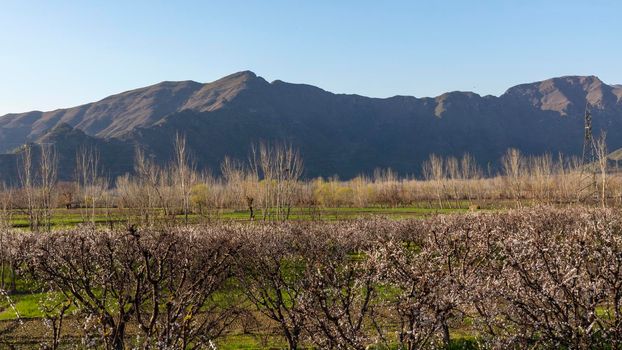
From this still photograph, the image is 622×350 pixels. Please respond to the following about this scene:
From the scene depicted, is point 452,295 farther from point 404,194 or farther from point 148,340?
point 404,194


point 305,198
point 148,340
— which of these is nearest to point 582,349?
point 148,340

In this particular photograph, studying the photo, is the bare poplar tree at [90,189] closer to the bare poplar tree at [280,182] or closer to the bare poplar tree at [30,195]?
the bare poplar tree at [30,195]

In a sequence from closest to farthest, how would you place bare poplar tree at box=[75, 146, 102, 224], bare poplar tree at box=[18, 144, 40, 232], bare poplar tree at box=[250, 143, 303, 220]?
bare poplar tree at box=[18, 144, 40, 232], bare poplar tree at box=[250, 143, 303, 220], bare poplar tree at box=[75, 146, 102, 224]

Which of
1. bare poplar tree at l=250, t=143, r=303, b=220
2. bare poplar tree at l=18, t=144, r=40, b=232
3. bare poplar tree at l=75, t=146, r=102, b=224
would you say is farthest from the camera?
bare poplar tree at l=75, t=146, r=102, b=224

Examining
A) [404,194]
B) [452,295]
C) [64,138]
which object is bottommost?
[404,194]

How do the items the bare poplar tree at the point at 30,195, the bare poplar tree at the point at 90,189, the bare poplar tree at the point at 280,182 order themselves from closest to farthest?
the bare poplar tree at the point at 30,195 → the bare poplar tree at the point at 280,182 → the bare poplar tree at the point at 90,189

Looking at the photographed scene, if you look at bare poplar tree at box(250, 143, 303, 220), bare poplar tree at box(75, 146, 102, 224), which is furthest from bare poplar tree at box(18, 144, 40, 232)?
bare poplar tree at box(250, 143, 303, 220)

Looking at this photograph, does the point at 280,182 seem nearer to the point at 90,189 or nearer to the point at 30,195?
the point at 30,195

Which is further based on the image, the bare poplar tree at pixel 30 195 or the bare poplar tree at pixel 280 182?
the bare poplar tree at pixel 280 182

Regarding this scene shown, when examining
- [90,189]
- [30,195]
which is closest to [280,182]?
[30,195]

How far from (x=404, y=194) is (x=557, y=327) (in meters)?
87.3

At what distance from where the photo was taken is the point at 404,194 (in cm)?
9350

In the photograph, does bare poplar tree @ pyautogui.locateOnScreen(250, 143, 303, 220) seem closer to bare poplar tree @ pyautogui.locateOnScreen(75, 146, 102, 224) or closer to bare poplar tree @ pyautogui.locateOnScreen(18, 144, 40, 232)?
bare poplar tree @ pyautogui.locateOnScreen(75, 146, 102, 224)

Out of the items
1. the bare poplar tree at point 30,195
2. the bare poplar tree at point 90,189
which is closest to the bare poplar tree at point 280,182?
the bare poplar tree at point 90,189
